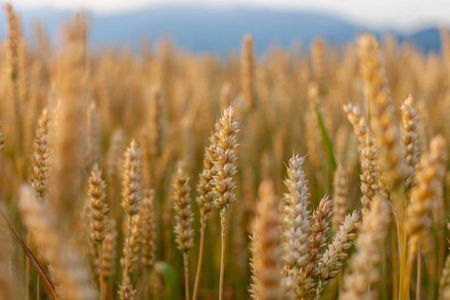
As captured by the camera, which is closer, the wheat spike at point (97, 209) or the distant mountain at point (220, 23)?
the wheat spike at point (97, 209)

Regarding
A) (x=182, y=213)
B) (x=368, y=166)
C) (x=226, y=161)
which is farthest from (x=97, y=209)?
(x=368, y=166)

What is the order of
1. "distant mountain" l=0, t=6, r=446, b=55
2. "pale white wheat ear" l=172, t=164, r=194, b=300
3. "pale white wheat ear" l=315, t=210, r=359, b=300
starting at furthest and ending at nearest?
"distant mountain" l=0, t=6, r=446, b=55, "pale white wheat ear" l=172, t=164, r=194, b=300, "pale white wheat ear" l=315, t=210, r=359, b=300

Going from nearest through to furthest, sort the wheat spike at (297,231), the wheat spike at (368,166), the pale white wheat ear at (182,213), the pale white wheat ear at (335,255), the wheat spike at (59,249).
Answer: the wheat spike at (59,249)
the wheat spike at (297,231)
the pale white wheat ear at (335,255)
the wheat spike at (368,166)
the pale white wheat ear at (182,213)

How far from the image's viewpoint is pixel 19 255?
1704mm

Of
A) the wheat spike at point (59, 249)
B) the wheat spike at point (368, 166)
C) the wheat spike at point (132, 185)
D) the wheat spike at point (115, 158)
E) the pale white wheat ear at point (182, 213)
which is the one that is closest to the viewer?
the wheat spike at point (59, 249)

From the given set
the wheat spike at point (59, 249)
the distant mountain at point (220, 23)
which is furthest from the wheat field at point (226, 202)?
the distant mountain at point (220, 23)

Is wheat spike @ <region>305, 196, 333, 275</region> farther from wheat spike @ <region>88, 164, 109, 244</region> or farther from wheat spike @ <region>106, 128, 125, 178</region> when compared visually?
wheat spike @ <region>106, 128, 125, 178</region>

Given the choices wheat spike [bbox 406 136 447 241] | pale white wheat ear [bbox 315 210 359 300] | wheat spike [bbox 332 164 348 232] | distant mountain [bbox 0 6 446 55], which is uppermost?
distant mountain [bbox 0 6 446 55]

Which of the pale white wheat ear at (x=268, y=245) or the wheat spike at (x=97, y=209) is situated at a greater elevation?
the wheat spike at (x=97, y=209)

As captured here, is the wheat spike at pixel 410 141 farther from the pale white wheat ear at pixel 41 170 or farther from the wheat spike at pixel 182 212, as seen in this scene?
the pale white wheat ear at pixel 41 170

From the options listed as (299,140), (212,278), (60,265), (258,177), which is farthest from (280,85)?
(60,265)

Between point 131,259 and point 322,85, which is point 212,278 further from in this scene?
point 322,85

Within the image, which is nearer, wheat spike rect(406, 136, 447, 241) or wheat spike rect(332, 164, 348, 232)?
wheat spike rect(406, 136, 447, 241)

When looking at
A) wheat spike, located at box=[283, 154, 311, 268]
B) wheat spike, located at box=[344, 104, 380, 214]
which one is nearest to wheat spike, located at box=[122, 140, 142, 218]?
wheat spike, located at box=[283, 154, 311, 268]
